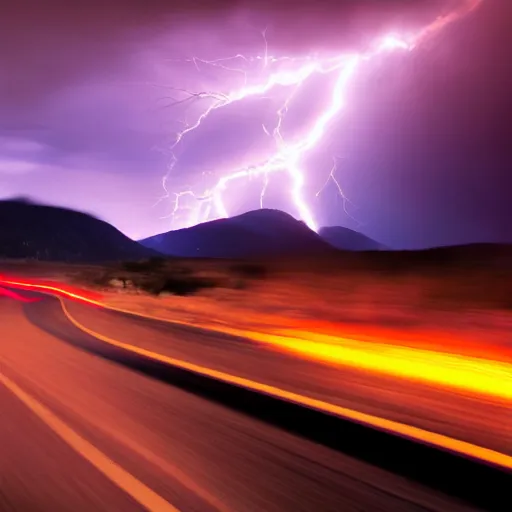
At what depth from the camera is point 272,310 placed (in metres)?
18.8

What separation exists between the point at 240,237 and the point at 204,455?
12519cm

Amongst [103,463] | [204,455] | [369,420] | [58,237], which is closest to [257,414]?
[369,420]

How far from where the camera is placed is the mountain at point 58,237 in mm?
143250

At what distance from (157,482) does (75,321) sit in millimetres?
11738

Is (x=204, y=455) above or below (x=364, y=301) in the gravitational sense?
below

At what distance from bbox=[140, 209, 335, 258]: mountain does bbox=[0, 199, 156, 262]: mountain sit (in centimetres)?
1283

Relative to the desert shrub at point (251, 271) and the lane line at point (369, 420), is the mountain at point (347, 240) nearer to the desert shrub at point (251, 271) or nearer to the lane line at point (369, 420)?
the desert shrub at point (251, 271)

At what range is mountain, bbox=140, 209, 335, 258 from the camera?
308ft

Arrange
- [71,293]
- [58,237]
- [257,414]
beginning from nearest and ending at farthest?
[257,414] < [71,293] < [58,237]

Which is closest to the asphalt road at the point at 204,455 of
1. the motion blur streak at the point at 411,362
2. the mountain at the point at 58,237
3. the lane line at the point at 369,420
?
the lane line at the point at 369,420

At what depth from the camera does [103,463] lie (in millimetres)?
4523

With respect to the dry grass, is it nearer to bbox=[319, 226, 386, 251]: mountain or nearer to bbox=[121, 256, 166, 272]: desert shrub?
bbox=[121, 256, 166, 272]: desert shrub

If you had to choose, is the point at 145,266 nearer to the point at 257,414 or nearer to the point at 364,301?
the point at 364,301

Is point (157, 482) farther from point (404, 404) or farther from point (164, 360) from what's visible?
point (164, 360)
